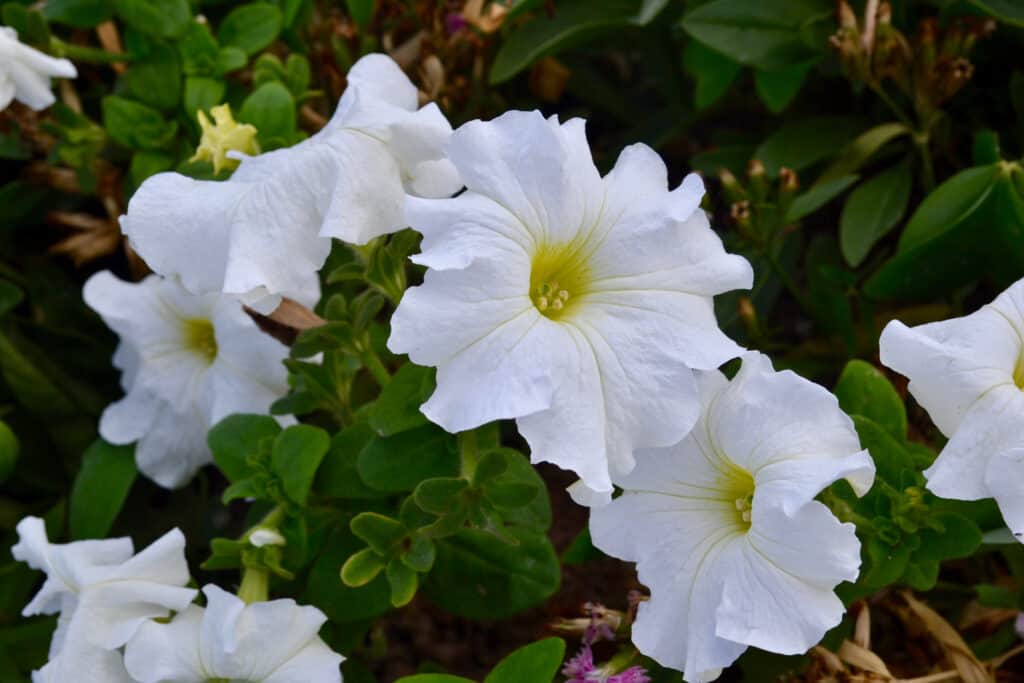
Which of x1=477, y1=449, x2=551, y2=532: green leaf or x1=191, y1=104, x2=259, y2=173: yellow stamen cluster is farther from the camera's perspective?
x1=191, y1=104, x2=259, y2=173: yellow stamen cluster

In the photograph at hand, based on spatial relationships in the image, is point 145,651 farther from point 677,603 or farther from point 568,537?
point 568,537

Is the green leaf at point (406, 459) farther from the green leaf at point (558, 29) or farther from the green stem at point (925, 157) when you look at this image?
the green stem at point (925, 157)

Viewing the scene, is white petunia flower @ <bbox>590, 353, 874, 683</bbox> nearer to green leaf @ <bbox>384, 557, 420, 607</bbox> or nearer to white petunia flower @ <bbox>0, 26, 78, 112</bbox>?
green leaf @ <bbox>384, 557, 420, 607</bbox>

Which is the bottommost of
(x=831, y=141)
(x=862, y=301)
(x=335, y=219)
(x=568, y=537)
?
(x=568, y=537)

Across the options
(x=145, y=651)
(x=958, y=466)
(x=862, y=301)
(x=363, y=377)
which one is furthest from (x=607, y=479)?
(x=862, y=301)

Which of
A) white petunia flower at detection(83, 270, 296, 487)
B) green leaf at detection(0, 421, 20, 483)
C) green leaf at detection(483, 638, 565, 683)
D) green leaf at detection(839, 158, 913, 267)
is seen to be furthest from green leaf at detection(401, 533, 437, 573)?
green leaf at detection(839, 158, 913, 267)

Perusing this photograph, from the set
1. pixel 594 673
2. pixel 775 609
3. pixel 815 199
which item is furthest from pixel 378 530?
pixel 815 199
